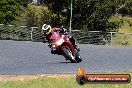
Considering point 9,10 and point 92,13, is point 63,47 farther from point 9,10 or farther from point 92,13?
point 9,10

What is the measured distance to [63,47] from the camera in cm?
831

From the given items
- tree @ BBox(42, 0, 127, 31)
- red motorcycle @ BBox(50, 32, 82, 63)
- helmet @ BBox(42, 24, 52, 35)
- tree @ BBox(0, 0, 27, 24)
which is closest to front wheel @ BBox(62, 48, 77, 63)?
red motorcycle @ BBox(50, 32, 82, 63)

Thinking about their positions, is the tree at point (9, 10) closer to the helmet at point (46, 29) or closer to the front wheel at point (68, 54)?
the front wheel at point (68, 54)

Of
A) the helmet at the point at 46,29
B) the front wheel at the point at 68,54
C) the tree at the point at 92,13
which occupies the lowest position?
the tree at the point at 92,13

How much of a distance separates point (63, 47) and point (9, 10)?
36.7 m

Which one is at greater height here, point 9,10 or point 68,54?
point 68,54

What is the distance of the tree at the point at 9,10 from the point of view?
142 ft

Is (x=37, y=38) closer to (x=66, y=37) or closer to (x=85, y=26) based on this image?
(x=85, y=26)

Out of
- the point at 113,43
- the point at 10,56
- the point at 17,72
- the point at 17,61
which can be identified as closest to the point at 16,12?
the point at 113,43

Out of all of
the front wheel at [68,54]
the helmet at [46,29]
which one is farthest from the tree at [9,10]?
the helmet at [46,29]

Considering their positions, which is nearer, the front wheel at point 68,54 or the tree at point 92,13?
the front wheel at point 68,54

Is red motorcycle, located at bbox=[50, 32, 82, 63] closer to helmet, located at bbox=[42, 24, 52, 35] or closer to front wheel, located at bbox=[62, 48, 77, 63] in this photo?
front wheel, located at bbox=[62, 48, 77, 63]

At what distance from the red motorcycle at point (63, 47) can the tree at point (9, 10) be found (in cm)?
3458

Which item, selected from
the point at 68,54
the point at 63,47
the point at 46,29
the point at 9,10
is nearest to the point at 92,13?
the point at 9,10
